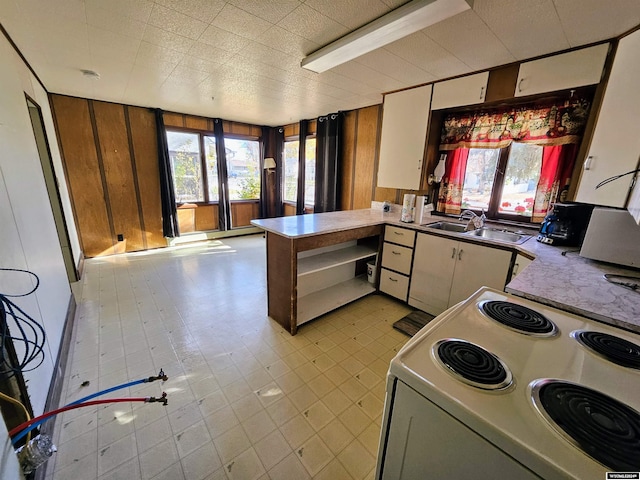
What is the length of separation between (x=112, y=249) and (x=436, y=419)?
536cm

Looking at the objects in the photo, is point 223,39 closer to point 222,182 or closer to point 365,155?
point 365,155

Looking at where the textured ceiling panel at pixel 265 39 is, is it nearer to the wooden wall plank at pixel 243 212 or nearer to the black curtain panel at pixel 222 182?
the black curtain panel at pixel 222 182

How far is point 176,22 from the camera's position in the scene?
179 cm

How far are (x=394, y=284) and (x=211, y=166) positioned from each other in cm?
434

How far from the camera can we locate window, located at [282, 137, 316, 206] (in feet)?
17.1

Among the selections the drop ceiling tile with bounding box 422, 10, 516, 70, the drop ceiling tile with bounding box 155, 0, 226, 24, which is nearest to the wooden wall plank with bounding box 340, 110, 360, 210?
the drop ceiling tile with bounding box 422, 10, 516, 70

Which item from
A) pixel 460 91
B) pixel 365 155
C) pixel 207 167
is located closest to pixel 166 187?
pixel 207 167

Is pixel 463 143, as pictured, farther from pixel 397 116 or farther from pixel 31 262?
pixel 31 262

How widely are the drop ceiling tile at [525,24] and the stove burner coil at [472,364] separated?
194 centimetres

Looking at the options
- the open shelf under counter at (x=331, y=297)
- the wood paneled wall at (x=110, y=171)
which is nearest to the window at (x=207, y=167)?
the wood paneled wall at (x=110, y=171)

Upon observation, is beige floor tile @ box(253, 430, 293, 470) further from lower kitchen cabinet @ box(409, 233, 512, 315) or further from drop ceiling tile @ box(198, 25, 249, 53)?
drop ceiling tile @ box(198, 25, 249, 53)

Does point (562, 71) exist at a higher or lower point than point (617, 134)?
higher

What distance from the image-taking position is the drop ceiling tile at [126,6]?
1.59 m

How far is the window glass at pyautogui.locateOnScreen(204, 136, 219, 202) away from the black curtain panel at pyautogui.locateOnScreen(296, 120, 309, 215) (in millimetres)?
1708
